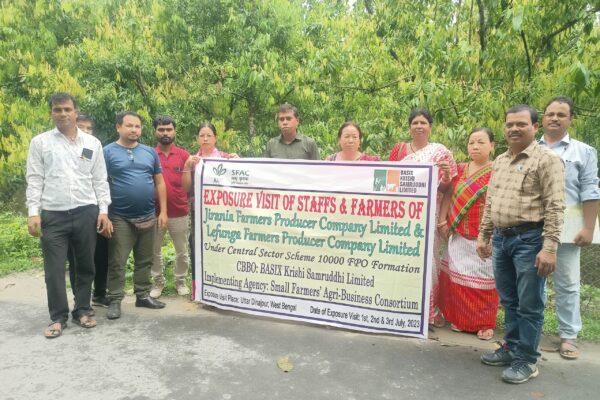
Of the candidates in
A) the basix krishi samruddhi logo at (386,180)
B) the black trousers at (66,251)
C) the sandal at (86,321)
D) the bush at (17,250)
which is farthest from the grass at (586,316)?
the bush at (17,250)

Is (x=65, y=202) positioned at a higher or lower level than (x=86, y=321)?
higher

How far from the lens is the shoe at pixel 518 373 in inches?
112

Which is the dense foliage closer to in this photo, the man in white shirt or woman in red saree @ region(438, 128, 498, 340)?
woman in red saree @ region(438, 128, 498, 340)

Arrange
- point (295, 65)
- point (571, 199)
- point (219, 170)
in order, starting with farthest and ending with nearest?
1. point (295, 65)
2. point (219, 170)
3. point (571, 199)

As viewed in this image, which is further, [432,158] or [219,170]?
[219,170]

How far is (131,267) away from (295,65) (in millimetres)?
4500

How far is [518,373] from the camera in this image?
287 centimetres

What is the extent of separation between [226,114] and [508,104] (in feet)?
19.6

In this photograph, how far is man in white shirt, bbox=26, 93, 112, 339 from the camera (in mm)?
3588

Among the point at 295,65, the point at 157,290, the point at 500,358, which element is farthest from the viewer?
the point at 295,65

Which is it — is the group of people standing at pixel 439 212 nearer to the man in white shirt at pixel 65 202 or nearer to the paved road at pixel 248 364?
the man in white shirt at pixel 65 202

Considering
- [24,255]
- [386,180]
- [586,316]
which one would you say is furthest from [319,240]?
[24,255]

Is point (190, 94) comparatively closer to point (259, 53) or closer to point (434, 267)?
point (259, 53)

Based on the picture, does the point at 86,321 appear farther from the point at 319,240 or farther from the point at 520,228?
the point at 520,228
